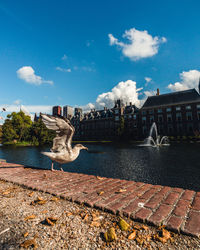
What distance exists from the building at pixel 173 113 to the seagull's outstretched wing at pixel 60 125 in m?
48.3

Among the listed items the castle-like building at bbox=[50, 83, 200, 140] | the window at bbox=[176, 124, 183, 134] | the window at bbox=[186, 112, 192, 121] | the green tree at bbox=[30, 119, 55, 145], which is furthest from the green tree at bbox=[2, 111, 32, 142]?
the window at bbox=[186, 112, 192, 121]

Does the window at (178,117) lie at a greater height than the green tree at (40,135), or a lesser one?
greater

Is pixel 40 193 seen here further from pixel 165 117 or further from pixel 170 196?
pixel 165 117

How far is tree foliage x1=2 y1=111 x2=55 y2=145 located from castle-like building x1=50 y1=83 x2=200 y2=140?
6.85m

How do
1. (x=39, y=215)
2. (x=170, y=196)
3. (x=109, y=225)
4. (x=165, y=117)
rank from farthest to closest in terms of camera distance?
(x=165, y=117) → (x=170, y=196) → (x=39, y=215) → (x=109, y=225)

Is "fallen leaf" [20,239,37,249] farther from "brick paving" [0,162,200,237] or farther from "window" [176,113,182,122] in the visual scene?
"window" [176,113,182,122]

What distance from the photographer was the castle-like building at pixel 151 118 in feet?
146

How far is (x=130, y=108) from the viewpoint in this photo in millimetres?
59125

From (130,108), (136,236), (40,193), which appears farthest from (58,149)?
(130,108)

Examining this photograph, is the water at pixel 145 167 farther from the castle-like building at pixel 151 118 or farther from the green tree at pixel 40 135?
the castle-like building at pixel 151 118

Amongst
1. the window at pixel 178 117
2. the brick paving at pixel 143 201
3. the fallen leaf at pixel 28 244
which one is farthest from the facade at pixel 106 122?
the fallen leaf at pixel 28 244

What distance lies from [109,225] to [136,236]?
0.39 m

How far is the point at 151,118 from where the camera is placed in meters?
51.2

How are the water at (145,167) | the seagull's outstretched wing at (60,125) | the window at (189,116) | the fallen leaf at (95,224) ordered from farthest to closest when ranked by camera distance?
the window at (189,116), the water at (145,167), the seagull's outstretched wing at (60,125), the fallen leaf at (95,224)
